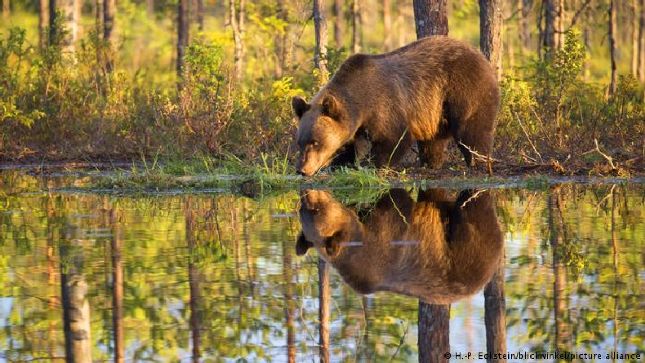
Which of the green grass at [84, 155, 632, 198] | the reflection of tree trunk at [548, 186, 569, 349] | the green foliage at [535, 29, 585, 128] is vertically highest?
the green foliage at [535, 29, 585, 128]

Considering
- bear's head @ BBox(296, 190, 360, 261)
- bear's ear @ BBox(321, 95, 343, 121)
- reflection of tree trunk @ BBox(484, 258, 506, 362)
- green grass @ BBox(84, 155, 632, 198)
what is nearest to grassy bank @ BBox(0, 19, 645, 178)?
green grass @ BBox(84, 155, 632, 198)

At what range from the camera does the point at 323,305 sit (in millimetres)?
6602

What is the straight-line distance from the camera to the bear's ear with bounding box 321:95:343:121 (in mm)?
12664

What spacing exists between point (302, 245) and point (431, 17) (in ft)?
23.8

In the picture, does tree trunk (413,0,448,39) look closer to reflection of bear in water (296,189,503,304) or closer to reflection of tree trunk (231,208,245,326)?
reflection of bear in water (296,189,503,304)

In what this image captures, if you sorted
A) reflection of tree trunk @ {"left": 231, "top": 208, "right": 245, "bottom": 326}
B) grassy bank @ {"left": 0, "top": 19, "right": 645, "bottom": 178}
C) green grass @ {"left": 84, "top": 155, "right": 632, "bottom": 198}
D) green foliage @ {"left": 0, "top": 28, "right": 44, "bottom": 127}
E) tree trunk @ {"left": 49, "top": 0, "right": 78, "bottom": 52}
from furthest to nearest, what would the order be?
tree trunk @ {"left": 49, "top": 0, "right": 78, "bottom": 52}, green foliage @ {"left": 0, "top": 28, "right": 44, "bottom": 127}, grassy bank @ {"left": 0, "top": 19, "right": 645, "bottom": 178}, green grass @ {"left": 84, "top": 155, "right": 632, "bottom": 198}, reflection of tree trunk @ {"left": 231, "top": 208, "right": 245, "bottom": 326}

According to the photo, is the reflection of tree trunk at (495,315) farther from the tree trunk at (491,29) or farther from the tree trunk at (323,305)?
the tree trunk at (491,29)

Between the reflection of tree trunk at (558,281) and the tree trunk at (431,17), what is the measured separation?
4624mm

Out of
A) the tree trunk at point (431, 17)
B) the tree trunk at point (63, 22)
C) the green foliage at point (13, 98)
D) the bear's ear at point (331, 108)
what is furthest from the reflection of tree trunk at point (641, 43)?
the bear's ear at point (331, 108)

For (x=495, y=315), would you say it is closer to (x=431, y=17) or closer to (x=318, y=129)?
(x=318, y=129)

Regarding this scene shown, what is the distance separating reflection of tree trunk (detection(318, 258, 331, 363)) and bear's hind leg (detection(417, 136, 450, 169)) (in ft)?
20.3

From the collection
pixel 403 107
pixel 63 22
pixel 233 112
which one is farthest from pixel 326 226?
pixel 63 22

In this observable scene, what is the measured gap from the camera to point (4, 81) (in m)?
18.0

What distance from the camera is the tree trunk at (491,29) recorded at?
1700cm
